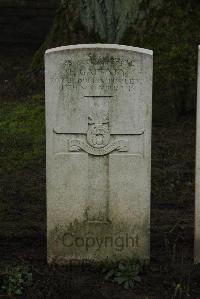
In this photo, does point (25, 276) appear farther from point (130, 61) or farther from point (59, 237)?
point (130, 61)

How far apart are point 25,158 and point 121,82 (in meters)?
2.84

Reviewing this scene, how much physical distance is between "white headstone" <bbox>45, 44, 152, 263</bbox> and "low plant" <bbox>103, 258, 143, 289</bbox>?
10 centimetres

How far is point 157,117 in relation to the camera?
26.7ft

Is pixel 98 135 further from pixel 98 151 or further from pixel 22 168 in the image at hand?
pixel 22 168

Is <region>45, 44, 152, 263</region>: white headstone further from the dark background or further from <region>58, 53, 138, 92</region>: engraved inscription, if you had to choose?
the dark background

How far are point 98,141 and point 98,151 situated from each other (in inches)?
3.0

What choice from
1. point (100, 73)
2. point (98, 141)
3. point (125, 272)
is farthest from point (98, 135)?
point (125, 272)

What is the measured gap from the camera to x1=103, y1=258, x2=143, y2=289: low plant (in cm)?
473

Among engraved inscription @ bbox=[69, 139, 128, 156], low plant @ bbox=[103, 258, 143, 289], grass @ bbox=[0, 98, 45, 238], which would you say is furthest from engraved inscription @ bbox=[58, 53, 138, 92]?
grass @ bbox=[0, 98, 45, 238]

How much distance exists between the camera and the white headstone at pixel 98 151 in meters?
4.72

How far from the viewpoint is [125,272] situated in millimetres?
4789

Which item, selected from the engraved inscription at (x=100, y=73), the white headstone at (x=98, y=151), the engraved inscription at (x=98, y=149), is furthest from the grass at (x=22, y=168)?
the engraved inscription at (x=100, y=73)

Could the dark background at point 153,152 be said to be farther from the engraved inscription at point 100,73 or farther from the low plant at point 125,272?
the engraved inscription at point 100,73

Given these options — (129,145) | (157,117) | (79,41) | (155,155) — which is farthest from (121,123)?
(79,41)
